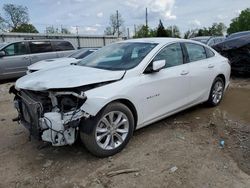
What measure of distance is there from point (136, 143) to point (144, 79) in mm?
973

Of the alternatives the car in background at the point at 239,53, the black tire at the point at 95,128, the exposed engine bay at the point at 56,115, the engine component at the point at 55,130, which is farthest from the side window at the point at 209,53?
the car in background at the point at 239,53

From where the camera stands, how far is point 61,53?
12.0 metres

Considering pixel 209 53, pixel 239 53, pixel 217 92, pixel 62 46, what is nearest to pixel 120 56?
pixel 209 53

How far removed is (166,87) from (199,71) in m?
1.09

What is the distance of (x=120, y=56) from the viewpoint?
4.47 metres

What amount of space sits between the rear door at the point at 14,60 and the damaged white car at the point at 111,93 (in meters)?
6.69

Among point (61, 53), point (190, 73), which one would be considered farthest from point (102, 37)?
point (190, 73)

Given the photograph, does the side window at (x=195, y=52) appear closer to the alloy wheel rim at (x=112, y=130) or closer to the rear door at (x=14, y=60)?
the alloy wheel rim at (x=112, y=130)

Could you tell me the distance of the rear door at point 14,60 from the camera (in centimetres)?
1036

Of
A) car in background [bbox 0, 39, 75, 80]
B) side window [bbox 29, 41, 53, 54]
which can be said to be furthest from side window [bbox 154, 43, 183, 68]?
side window [bbox 29, 41, 53, 54]

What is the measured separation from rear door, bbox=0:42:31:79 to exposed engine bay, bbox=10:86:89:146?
7.52 metres

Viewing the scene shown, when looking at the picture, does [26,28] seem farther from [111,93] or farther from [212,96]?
[111,93]

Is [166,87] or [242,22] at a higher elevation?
[242,22]

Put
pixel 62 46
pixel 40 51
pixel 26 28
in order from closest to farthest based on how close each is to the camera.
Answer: pixel 40 51, pixel 62 46, pixel 26 28
